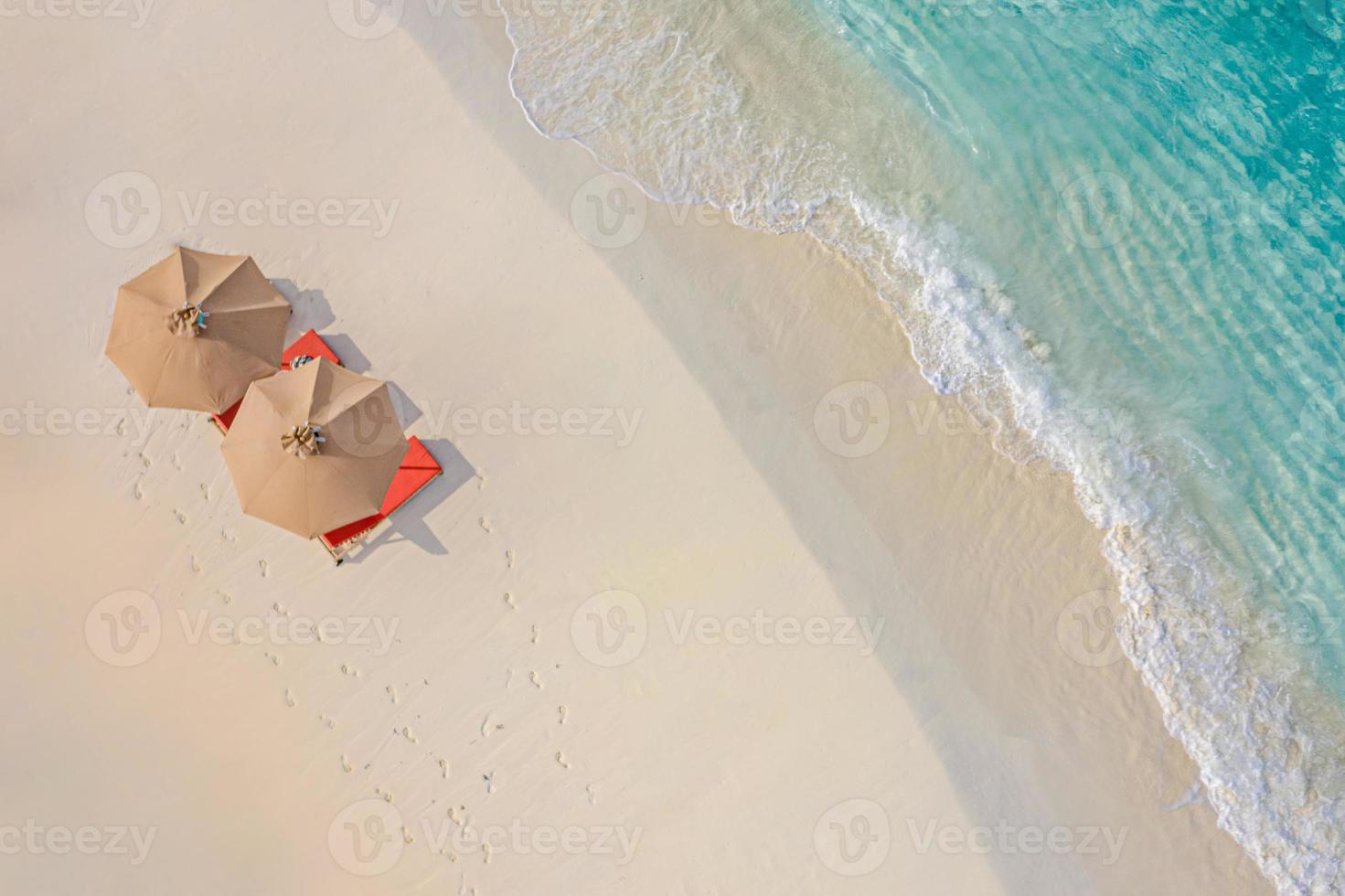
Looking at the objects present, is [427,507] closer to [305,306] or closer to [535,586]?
[535,586]

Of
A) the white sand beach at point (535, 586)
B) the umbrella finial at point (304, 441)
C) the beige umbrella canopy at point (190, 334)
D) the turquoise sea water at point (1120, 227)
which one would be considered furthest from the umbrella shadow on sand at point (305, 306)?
the turquoise sea water at point (1120, 227)

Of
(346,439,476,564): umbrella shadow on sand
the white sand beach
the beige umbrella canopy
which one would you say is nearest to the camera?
the beige umbrella canopy

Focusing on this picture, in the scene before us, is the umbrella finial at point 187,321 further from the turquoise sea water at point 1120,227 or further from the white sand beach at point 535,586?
the turquoise sea water at point 1120,227

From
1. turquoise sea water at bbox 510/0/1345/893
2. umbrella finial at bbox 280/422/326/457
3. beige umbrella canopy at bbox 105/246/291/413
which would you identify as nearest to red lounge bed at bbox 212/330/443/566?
beige umbrella canopy at bbox 105/246/291/413

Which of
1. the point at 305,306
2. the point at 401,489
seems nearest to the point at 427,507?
the point at 401,489

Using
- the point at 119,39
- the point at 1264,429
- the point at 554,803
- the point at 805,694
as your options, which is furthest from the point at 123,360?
the point at 1264,429

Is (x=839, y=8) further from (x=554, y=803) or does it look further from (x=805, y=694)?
(x=554, y=803)

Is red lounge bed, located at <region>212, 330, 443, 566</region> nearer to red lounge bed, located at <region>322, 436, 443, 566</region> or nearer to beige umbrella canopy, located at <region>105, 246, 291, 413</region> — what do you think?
red lounge bed, located at <region>322, 436, 443, 566</region>
